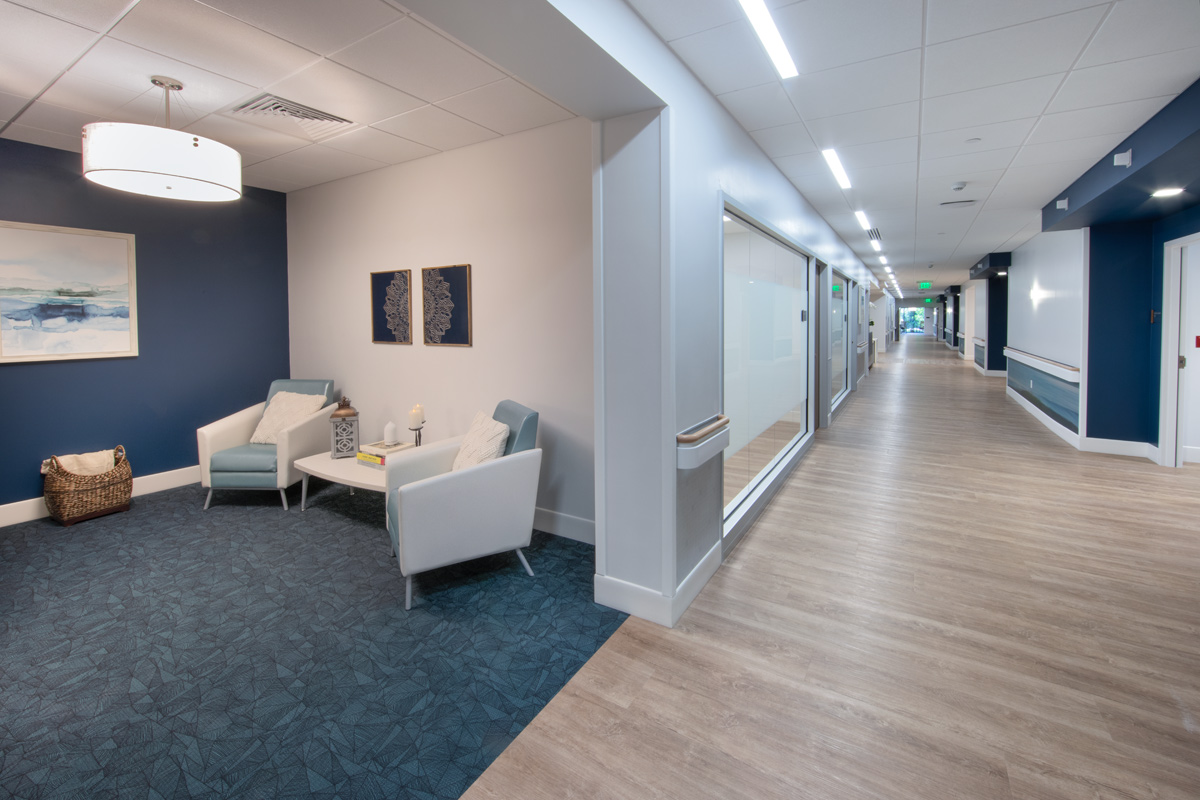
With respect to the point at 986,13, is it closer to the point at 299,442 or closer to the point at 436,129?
the point at 436,129

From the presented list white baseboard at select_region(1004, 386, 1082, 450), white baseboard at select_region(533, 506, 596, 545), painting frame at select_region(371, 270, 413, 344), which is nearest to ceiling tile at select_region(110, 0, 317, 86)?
painting frame at select_region(371, 270, 413, 344)

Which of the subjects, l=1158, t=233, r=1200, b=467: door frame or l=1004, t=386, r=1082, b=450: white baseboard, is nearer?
l=1158, t=233, r=1200, b=467: door frame

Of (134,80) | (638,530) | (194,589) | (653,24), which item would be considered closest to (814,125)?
(653,24)

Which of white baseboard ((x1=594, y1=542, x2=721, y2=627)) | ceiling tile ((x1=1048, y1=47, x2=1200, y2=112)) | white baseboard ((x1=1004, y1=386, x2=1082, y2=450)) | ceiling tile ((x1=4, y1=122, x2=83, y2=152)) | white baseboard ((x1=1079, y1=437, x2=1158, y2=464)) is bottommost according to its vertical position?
white baseboard ((x1=594, y1=542, x2=721, y2=627))

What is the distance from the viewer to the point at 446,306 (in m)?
3.94

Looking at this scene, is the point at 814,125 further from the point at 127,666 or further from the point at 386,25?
the point at 127,666

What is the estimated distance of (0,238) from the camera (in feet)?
11.8

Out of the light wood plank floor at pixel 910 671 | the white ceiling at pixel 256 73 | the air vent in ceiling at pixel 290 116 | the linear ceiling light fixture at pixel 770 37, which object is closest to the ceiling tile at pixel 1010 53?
the linear ceiling light fixture at pixel 770 37

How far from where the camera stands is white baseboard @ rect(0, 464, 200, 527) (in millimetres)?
3654

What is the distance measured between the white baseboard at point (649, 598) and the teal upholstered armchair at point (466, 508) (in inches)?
21.6

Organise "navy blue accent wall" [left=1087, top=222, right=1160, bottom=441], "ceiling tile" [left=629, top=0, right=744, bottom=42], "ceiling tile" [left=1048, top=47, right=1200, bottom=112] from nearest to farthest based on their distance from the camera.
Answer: "ceiling tile" [left=629, top=0, right=744, bottom=42] → "ceiling tile" [left=1048, top=47, right=1200, bottom=112] → "navy blue accent wall" [left=1087, top=222, right=1160, bottom=441]

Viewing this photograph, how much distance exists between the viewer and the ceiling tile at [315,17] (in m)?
2.13

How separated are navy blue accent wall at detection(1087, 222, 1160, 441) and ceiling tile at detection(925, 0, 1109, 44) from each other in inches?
169

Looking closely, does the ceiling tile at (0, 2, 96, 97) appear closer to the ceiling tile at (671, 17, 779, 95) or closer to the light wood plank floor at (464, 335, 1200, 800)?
the ceiling tile at (671, 17, 779, 95)
